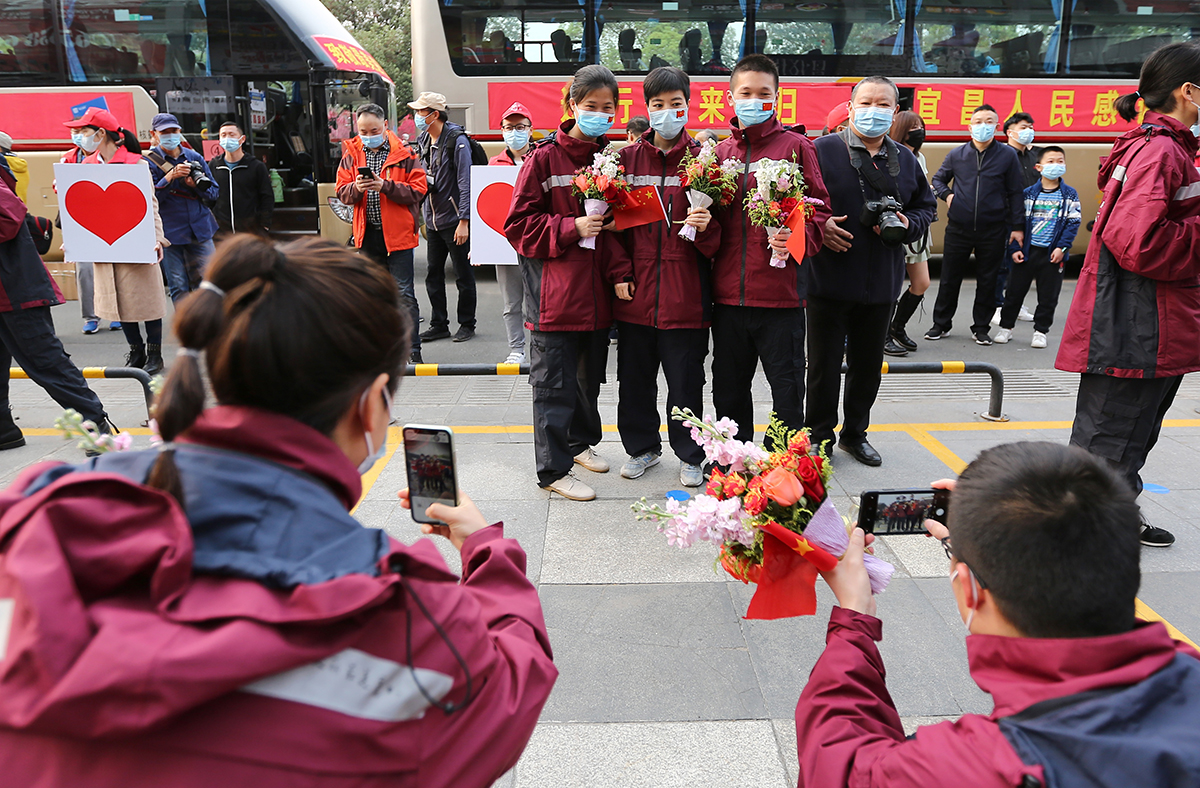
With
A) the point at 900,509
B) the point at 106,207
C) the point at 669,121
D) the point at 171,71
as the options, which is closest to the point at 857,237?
the point at 669,121

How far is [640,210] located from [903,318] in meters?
4.19

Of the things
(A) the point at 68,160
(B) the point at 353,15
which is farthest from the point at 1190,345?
(B) the point at 353,15

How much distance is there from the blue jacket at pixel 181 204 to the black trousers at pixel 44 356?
2723mm

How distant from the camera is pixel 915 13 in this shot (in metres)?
10.4

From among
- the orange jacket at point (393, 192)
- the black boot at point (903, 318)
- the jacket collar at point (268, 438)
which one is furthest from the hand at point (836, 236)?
the jacket collar at point (268, 438)

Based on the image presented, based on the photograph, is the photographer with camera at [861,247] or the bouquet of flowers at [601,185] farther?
the photographer with camera at [861,247]

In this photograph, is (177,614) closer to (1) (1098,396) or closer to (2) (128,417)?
(1) (1098,396)

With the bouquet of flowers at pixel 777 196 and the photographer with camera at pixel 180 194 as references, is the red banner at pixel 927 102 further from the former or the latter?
the bouquet of flowers at pixel 777 196

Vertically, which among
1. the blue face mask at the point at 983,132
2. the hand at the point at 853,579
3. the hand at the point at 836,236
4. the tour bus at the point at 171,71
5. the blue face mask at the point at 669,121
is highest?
the tour bus at the point at 171,71

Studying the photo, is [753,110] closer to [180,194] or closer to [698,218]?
[698,218]

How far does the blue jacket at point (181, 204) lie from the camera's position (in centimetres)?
745

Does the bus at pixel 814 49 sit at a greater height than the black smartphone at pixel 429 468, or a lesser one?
greater

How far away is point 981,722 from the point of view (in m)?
1.21

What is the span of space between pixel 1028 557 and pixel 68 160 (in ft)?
26.0
